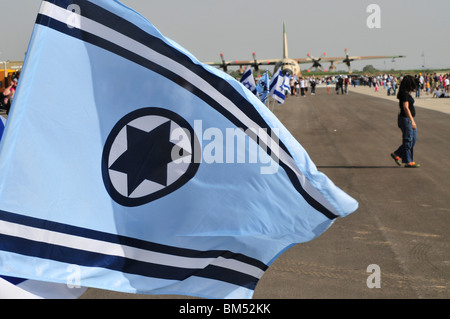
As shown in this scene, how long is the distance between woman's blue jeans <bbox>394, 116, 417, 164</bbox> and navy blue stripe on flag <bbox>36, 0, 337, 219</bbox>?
7.88 meters

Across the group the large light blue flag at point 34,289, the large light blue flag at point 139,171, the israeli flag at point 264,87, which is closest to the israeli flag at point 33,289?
the large light blue flag at point 34,289

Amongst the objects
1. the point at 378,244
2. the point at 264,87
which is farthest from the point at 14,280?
the point at 264,87

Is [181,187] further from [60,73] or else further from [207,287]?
[60,73]

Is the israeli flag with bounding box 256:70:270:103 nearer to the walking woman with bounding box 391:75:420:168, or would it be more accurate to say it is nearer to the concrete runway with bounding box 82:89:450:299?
the concrete runway with bounding box 82:89:450:299

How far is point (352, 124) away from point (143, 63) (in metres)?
19.3

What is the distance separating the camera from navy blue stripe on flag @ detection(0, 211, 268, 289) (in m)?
3.04

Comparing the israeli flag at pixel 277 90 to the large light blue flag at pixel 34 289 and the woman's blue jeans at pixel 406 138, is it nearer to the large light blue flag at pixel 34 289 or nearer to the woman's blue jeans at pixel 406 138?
the woman's blue jeans at pixel 406 138

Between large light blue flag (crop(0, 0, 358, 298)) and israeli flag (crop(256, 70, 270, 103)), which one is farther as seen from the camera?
israeli flag (crop(256, 70, 270, 103))

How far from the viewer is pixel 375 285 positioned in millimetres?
5070

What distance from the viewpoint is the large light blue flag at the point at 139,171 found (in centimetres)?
310

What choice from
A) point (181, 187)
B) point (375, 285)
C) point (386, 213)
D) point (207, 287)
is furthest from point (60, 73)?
point (386, 213)

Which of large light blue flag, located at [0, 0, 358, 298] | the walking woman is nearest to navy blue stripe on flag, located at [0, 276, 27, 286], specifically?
large light blue flag, located at [0, 0, 358, 298]

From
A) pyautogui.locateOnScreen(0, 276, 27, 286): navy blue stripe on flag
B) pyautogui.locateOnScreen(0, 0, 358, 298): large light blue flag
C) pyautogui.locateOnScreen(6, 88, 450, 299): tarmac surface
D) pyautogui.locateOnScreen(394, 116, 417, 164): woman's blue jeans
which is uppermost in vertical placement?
pyautogui.locateOnScreen(0, 0, 358, 298): large light blue flag

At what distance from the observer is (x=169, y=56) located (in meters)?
3.34
